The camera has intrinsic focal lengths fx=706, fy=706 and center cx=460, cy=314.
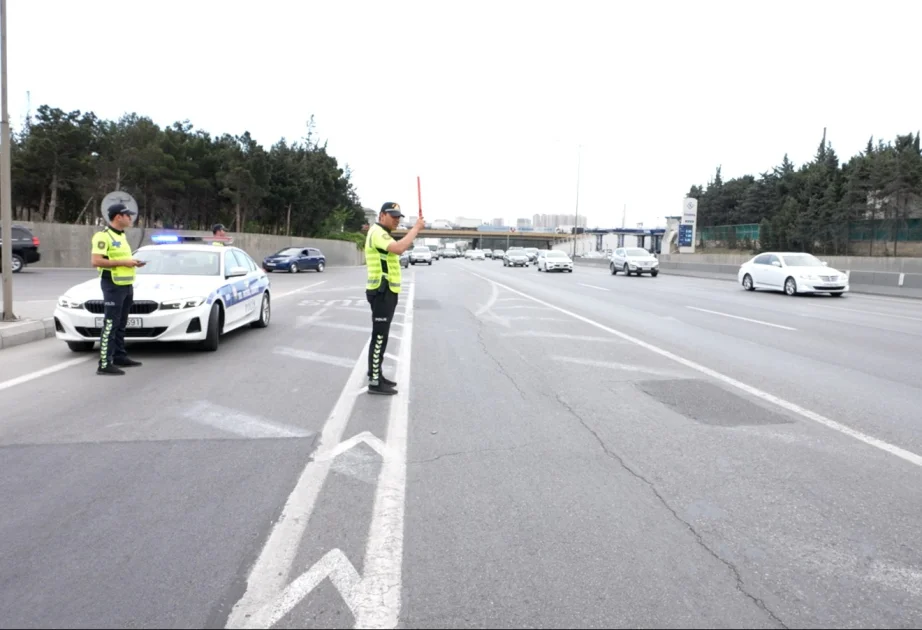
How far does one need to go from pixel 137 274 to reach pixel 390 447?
643 cm

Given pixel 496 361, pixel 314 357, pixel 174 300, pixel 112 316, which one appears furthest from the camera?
pixel 314 357

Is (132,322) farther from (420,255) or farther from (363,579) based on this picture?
(420,255)

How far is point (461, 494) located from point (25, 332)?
9056 millimetres

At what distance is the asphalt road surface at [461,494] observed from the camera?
316cm

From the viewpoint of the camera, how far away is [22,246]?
2612 cm

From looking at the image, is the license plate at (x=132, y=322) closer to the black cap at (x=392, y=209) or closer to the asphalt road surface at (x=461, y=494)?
the asphalt road surface at (x=461, y=494)

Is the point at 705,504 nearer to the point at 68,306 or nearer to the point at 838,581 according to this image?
the point at 838,581

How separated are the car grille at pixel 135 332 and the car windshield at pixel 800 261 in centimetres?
2106

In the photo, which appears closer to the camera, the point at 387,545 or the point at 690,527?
the point at 387,545

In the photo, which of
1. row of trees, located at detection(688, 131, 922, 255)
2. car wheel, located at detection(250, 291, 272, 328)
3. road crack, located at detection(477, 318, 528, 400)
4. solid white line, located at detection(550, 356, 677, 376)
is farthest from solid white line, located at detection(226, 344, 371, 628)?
row of trees, located at detection(688, 131, 922, 255)

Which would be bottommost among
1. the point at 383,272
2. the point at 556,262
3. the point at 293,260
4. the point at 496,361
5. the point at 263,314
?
the point at 496,361

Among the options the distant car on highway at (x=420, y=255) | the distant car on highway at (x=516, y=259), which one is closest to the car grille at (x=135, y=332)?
the distant car on highway at (x=516, y=259)

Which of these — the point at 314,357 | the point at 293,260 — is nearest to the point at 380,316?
the point at 314,357

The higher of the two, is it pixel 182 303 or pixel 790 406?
pixel 182 303
